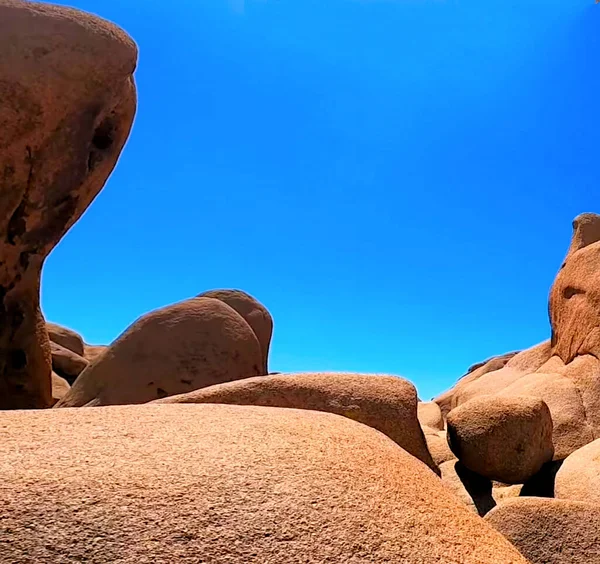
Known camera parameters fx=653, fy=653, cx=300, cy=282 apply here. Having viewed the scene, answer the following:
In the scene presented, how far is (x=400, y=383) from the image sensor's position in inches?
205

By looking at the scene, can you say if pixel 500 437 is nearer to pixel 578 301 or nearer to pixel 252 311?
pixel 578 301

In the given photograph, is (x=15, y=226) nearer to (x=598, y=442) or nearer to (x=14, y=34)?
(x=14, y=34)

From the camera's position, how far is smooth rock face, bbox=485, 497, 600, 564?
3984 mm

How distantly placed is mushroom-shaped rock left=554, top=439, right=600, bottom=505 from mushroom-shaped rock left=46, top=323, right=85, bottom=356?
48.0ft

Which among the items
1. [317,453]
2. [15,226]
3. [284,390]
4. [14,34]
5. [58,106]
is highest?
[14,34]

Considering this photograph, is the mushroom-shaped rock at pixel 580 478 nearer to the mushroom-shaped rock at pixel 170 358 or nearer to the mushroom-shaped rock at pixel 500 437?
the mushroom-shaped rock at pixel 500 437

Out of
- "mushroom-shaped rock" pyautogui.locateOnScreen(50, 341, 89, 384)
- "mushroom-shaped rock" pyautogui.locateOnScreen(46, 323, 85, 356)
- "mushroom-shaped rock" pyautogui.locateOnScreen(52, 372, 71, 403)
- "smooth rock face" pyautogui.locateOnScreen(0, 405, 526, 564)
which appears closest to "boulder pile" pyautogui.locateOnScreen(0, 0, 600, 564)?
"smooth rock face" pyautogui.locateOnScreen(0, 405, 526, 564)

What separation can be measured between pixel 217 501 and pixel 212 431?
547 millimetres

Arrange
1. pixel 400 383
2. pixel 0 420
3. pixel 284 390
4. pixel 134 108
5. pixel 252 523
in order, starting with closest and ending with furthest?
pixel 252 523 < pixel 0 420 < pixel 284 390 < pixel 400 383 < pixel 134 108

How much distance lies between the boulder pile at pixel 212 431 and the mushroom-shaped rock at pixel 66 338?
25.4 feet

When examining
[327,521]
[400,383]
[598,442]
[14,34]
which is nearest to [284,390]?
[400,383]

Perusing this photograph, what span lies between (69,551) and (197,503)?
0.37m

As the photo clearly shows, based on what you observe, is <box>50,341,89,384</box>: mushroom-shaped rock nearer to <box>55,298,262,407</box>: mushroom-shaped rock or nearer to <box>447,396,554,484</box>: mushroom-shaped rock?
<box>55,298,262,407</box>: mushroom-shaped rock

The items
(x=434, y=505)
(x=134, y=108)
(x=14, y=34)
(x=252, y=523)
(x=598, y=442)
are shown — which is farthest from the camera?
(x=134, y=108)
